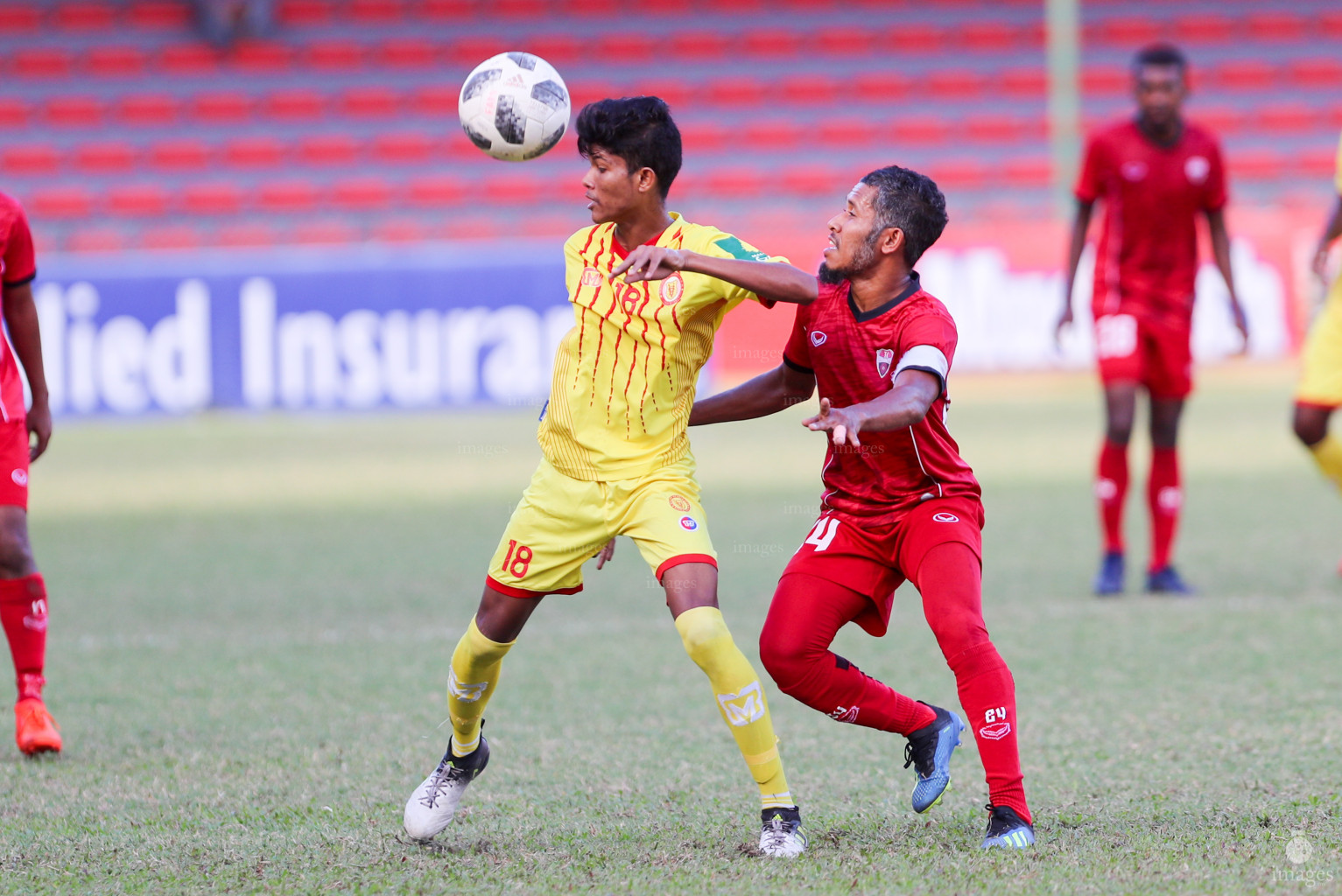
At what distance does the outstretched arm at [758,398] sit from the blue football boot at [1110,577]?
3.45 m

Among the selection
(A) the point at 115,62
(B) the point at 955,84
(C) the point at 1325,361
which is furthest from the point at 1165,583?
(A) the point at 115,62

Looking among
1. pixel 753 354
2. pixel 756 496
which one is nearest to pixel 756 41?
pixel 753 354

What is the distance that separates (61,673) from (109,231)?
14593mm

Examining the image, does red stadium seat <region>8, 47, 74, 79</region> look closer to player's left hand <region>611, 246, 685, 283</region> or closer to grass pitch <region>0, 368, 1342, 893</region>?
grass pitch <region>0, 368, 1342, 893</region>

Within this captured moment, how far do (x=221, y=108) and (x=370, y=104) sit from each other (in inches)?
87.9

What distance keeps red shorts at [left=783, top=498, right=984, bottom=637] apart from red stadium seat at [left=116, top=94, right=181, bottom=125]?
21.2 meters

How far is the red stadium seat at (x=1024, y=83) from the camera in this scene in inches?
942

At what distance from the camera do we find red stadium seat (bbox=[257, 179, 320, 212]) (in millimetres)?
21250

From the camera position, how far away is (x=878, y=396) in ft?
11.6

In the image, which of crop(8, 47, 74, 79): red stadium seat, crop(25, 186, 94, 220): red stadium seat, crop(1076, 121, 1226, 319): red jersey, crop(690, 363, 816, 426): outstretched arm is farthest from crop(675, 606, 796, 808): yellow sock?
crop(8, 47, 74, 79): red stadium seat

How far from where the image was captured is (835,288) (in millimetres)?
3645

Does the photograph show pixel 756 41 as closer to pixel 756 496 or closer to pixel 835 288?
pixel 756 496

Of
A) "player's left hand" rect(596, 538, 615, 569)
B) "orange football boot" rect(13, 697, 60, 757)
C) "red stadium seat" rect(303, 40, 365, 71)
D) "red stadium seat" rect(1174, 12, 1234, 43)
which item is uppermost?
"red stadium seat" rect(1174, 12, 1234, 43)

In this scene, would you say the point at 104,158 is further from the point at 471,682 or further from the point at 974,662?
the point at 974,662
